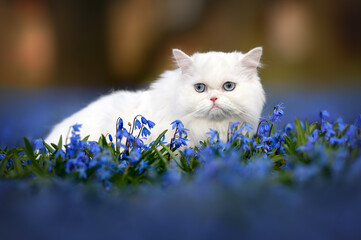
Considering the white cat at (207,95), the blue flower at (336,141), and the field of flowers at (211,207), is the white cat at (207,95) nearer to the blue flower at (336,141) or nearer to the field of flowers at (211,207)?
the blue flower at (336,141)

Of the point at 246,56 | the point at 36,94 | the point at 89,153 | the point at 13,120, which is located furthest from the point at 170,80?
the point at 36,94

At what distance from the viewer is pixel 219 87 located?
7.78 feet

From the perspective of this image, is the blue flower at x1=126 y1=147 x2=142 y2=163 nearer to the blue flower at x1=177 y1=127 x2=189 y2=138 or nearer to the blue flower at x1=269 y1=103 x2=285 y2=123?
the blue flower at x1=177 y1=127 x2=189 y2=138

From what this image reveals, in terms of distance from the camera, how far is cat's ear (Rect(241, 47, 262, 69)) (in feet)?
7.98

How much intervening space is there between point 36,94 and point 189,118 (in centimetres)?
510

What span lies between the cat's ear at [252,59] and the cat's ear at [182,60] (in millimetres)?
324

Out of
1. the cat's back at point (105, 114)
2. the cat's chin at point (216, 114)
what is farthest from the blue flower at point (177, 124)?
the cat's back at point (105, 114)

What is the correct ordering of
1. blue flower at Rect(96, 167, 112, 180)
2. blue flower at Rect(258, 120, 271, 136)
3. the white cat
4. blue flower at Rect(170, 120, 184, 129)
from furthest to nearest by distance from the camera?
blue flower at Rect(258, 120, 271, 136)
the white cat
blue flower at Rect(170, 120, 184, 129)
blue flower at Rect(96, 167, 112, 180)

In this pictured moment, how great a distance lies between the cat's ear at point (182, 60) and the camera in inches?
95.7

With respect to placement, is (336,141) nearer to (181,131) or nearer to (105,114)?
(181,131)

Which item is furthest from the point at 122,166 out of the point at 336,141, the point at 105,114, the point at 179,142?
the point at 336,141

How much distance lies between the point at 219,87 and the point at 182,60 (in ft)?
0.94

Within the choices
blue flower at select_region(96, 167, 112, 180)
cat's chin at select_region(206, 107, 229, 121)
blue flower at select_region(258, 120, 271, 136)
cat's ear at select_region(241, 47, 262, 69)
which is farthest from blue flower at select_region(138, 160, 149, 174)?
cat's ear at select_region(241, 47, 262, 69)

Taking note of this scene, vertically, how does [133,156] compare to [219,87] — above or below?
below
